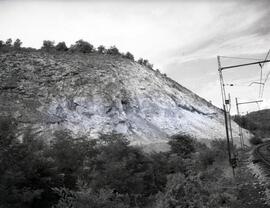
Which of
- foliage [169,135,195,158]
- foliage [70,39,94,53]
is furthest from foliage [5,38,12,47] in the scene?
foliage [169,135,195,158]

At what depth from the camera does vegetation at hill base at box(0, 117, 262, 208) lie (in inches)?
462

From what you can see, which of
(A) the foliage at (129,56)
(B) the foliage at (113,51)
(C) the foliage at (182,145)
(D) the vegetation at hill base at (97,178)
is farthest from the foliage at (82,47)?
(D) the vegetation at hill base at (97,178)

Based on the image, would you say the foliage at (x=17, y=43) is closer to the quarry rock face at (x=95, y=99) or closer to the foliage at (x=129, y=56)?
the quarry rock face at (x=95, y=99)

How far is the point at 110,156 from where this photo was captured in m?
20.5

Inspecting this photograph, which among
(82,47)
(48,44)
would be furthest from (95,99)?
(48,44)

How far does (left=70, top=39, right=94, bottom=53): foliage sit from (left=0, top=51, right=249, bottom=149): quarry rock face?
3.40 m

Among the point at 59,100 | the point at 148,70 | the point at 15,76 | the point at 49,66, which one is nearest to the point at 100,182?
the point at 59,100

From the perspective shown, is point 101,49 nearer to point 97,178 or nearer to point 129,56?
point 129,56

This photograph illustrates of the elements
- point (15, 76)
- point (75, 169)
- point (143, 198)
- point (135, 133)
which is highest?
point (15, 76)

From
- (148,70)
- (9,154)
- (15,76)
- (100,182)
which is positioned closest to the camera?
(9,154)

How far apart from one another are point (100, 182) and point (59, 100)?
93.2ft

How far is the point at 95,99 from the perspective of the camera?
46.6 metres

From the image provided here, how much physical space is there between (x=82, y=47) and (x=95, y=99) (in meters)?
20.5

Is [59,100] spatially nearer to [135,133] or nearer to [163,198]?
[135,133]
